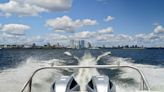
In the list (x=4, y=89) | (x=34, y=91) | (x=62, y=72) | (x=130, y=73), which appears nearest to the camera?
(x=34, y=91)

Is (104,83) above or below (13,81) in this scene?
above

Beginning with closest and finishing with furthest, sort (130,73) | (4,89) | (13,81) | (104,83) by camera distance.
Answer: (104,83), (4,89), (13,81), (130,73)

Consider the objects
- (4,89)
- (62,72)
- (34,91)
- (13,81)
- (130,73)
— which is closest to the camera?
(34,91)

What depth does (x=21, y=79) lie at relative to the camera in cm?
1571

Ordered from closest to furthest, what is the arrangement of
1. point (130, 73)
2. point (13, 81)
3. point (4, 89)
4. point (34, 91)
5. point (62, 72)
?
point (34, 91) < point (4, 89) < point (13, 81) < point (62, 72) < point (130, 73)

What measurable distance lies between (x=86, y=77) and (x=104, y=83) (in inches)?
341

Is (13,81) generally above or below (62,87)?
below

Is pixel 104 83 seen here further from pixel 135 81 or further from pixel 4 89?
pixel 135 81

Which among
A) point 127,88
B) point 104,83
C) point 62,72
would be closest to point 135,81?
point 127,88

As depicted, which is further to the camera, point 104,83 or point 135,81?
point 135,81

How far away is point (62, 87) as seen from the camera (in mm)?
5078

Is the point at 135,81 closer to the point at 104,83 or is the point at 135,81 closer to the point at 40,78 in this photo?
the point at 40,78

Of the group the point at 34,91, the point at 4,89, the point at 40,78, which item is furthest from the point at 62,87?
the point at 40,78

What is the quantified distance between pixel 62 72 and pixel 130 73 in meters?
3.50
